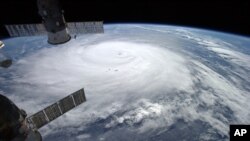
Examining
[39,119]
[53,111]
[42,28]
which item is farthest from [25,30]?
[39,119]

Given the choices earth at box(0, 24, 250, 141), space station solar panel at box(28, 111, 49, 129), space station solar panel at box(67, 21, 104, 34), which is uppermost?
space station solar panel at box(67, 21, 104, 34)

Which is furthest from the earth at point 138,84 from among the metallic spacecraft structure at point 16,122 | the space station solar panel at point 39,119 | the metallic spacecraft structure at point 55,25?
the metallic spacecraft structure at point 16,122

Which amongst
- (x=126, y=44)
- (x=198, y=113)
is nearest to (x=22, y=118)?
(x=198, y=113)

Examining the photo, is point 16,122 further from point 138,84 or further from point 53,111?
point 138,84

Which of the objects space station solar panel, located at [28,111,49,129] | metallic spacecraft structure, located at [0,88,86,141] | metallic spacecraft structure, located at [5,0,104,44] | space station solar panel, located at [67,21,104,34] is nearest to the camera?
metallic spacecraft structure, located at [0,88,86,141]

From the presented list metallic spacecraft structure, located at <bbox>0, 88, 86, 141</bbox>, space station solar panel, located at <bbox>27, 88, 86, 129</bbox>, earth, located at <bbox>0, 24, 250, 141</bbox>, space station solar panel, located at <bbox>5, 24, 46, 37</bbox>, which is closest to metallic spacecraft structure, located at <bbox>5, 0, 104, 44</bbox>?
space station solar panel, located at <bbox>5, 24, 46, 37</bbox>

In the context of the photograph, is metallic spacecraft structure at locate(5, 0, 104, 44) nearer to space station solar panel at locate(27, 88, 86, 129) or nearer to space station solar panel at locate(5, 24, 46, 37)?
space station solar panel at locate(5, 24, 46, 37)

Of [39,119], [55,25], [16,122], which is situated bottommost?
[39,119]
